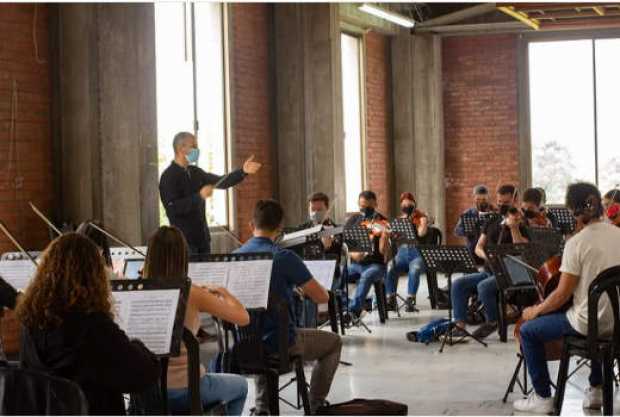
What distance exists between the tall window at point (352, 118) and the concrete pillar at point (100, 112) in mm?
6877

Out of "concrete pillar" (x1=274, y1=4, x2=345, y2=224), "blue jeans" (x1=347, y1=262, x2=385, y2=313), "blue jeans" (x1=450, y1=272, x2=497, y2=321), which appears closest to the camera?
"blue jeans" (x1=450, y1=272, x2=497, y2=321)

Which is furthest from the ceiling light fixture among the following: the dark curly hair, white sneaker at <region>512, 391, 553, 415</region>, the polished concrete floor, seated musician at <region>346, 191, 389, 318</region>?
the dark curly hair

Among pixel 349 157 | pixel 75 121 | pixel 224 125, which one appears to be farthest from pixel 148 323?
pixel 349 157

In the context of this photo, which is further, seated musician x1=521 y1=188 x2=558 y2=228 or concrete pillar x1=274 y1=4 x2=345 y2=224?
concrete pillar x1=274 y1=4 x2=345 y2=224

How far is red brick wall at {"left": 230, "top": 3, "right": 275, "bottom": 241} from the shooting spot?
1177 cm

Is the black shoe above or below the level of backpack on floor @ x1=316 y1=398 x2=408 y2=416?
below

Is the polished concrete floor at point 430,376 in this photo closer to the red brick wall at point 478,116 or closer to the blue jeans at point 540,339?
the blue jeans at point 540,339

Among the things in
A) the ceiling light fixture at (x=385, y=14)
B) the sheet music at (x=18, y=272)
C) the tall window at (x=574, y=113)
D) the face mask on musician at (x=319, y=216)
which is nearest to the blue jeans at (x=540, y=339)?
the sheet music at (x=18, y=272)

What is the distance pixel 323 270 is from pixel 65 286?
11.3 feet

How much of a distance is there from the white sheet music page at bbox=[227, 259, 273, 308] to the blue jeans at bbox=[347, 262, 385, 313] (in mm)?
4897

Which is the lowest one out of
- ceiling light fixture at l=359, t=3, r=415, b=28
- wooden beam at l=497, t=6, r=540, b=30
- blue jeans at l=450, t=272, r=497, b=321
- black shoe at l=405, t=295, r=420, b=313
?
black shoe at l=405, t=295, r=420, b=313

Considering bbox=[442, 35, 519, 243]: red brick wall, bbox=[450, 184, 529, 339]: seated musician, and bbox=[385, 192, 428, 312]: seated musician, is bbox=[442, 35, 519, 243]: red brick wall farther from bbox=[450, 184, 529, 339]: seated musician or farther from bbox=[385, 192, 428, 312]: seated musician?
bbox=[450, 184, 529, 339]: seated musician

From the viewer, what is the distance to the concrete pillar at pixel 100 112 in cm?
816

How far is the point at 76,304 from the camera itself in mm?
3305
